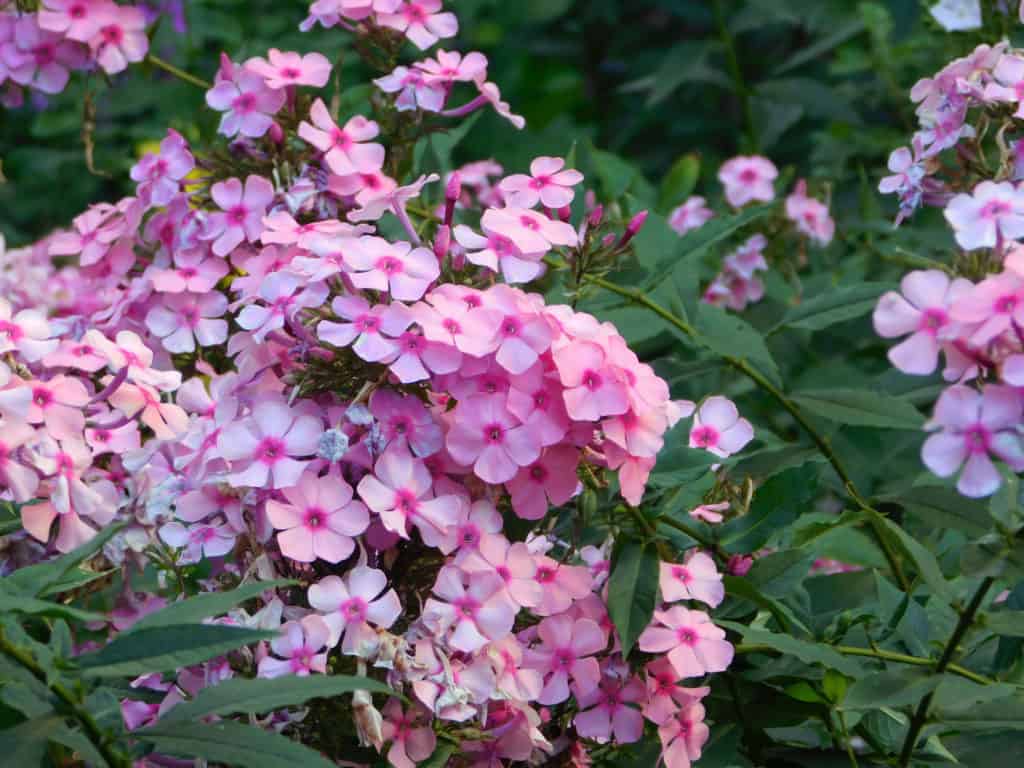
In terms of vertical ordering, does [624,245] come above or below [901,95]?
above

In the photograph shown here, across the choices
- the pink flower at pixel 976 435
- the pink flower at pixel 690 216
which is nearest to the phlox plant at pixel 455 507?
the pink flower at pixel 976 435

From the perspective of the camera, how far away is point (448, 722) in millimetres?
1159

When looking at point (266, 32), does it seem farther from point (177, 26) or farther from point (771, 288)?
point (771, 288)

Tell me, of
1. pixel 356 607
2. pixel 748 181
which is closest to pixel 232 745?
pixel 356 607

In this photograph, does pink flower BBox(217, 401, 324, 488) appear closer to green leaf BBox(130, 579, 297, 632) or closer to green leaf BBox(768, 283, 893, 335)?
green leaf BBox(130, 579, 297, 632)

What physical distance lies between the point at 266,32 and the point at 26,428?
79.9 inches

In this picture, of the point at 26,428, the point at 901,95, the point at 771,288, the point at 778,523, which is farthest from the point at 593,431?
the point at 901,95

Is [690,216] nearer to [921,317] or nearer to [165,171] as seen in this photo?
[165,171]

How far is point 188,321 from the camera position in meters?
1.49

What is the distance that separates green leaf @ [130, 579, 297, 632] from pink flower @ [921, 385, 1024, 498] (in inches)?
17.8

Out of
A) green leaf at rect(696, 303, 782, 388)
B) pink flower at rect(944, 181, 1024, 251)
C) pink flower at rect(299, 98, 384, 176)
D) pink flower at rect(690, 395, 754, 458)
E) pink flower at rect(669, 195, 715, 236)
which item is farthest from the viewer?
pink flower at rect(669, 195, 715, 236)

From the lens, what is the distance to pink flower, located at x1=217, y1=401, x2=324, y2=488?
3.63 feet

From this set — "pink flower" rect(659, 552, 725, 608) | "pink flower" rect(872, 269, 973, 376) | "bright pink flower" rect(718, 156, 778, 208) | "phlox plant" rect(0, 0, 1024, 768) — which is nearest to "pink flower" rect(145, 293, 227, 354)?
"phlox plant" rect(0, 0, 1024, 768)

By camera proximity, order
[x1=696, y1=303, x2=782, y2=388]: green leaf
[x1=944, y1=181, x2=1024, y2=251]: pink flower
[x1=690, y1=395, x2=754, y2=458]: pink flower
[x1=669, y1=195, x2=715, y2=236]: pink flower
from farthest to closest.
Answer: [x1=669, y1=195, x2=715, y2=236]: pink flower → [x1=696, y1=303, x2=782, y2=388]: green leaf → [x1=690, y1=395, x2=754, y2=458]: pink flower → [x1=944, y1=181, x2=1024, y2=251]: pink flower
